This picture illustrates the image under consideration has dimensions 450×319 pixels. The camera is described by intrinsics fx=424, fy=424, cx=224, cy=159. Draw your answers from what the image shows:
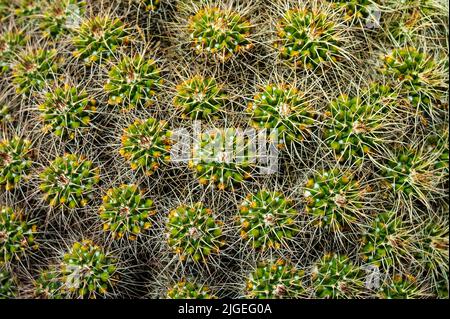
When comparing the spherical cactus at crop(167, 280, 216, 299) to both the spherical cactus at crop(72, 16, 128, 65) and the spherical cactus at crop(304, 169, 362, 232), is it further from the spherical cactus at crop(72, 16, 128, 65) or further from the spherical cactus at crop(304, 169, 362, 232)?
the spherical cactus at crop(72, 16, 128, 65)

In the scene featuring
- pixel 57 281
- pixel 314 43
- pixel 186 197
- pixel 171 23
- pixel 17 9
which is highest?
pixel 17 9

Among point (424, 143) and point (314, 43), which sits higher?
point (314, 43)

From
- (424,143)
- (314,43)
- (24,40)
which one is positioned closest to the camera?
(314,43)

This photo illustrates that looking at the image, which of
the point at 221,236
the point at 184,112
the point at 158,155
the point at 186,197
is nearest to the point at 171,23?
the point at 184,112

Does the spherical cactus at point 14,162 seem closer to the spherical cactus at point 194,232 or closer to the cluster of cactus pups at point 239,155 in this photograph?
the cluster of cactus pups at point 239,155

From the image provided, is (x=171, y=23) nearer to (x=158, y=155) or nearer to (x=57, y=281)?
(x=158, y=155)

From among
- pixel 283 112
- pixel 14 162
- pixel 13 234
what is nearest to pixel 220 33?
pixel 283 112

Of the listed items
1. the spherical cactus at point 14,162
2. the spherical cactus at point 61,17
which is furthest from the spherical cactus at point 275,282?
the spherical cactus at point 61,17

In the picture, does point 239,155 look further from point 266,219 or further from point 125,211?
point 125,211
